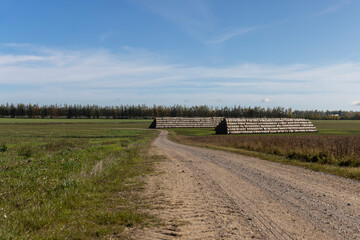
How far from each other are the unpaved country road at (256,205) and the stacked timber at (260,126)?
44.8 meters

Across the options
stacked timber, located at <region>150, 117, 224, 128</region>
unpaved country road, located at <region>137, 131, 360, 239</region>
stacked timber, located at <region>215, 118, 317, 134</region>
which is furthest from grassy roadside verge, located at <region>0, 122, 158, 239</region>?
stacked timber, located at <region>150, 117, 224, 128</region>

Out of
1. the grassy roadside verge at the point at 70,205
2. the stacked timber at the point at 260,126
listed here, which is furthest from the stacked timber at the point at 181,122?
the grassy roadside verge at the point at 70,205

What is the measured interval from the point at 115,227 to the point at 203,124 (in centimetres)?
8593

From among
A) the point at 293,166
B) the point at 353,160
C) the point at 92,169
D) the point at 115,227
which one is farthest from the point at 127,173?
the point at 353,160

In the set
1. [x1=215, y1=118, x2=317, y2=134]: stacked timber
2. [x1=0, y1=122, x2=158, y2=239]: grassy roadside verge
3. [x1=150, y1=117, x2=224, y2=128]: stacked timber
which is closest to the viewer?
[x1=0, y1=122, x2=158, y2=239]: grassy roadside verge

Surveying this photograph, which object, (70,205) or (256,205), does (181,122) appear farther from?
(70,205)

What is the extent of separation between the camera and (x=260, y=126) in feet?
209

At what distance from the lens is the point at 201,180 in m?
13.0

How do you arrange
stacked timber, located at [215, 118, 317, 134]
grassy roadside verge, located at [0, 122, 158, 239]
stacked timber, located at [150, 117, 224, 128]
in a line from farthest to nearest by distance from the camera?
stacked timber, located at [150, 117, 224, 128], stacked timber, located at [215, 118, 317, 134], grassy roadside verge, located at [0, 122, 158, 239]

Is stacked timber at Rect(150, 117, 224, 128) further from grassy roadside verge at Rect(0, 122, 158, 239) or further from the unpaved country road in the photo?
grassy roadside verge at Rect(0, 122, 158, 239)

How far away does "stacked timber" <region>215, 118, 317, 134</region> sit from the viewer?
59500 mm

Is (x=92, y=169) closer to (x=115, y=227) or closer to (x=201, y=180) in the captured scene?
(x=201, y=180)

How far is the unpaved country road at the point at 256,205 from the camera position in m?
6.57

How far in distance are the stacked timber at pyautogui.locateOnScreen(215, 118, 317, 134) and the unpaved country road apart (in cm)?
4483
